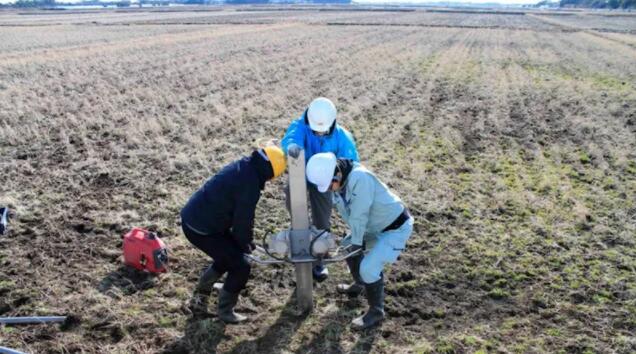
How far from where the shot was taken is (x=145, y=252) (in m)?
5.55

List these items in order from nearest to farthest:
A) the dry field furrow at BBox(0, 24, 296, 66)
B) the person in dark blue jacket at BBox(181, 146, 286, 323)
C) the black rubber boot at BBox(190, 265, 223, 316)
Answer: the person in dark blue jacket at BBox(181, 146, 286, 323) < the black rubber boot at BBox(190, 265, 223, 316) < the dry field furrow at BBox(0, 24, 296, 66)

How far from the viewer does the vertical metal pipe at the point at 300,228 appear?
4363 millimetres

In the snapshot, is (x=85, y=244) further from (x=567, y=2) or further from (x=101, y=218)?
(x=567, y=2)

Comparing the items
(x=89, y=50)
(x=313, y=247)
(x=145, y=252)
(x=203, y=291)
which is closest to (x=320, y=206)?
(x=313, y=247)

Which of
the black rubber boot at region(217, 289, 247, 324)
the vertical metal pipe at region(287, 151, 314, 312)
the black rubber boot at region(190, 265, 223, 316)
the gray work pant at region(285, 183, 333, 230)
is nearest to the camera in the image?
the vertical metal pipe at region(287, 151, 314, 312)

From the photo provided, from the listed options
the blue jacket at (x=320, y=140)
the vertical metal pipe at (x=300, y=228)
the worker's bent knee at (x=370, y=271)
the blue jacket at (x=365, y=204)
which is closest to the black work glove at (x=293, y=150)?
the vertical metal pipe at (x=300, y=228)

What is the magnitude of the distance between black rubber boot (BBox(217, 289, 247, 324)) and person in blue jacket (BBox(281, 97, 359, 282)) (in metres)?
1.07

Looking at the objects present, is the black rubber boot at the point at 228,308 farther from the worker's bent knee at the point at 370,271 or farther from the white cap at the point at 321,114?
the white cap at the point at 321,114

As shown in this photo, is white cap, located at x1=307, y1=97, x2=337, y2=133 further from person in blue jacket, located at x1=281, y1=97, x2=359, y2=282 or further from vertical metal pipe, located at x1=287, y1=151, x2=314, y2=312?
vertical metal pipe, located at x1=287, y1=151, x2=314, y2=312

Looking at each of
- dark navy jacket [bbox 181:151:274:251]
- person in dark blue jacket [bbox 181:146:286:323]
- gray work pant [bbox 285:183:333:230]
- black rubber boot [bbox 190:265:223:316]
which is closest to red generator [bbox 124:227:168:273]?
black rubber boot [bbox 190:265:223:316]

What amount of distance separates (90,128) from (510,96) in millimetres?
11037

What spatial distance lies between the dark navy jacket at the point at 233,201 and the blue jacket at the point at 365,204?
0.64m

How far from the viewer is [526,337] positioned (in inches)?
187

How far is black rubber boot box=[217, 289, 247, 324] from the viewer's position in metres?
4.70
